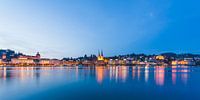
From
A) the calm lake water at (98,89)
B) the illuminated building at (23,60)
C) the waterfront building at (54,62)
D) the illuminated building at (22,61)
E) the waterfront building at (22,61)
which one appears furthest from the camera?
the waterfront building at (54,62)

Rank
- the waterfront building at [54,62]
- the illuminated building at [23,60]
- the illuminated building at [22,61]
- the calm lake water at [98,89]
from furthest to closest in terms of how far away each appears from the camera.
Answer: the waterfront building at [54,62] → the illuminated building at [23,60] → the illuminated building at [22,61] → the calm lake water at [98,89]

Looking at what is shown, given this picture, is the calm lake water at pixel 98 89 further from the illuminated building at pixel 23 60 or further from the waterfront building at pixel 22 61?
the illuminated building at pixel 23 60

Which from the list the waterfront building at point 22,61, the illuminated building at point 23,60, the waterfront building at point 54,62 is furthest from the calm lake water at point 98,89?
the waterfront building at point 54,62

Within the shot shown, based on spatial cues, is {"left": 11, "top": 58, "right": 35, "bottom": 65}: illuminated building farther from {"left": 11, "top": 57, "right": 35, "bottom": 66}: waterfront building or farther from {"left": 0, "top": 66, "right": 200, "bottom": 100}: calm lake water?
{"left": 0, "top": 66, "right": 200, "bottom": 100}: calm lake water

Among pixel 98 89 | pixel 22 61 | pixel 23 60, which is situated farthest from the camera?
pixel 23 60

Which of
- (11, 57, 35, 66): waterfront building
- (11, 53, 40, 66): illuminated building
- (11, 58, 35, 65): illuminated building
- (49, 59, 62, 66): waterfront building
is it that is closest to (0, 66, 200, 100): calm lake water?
(11, 58, 35, 65): illuminated building

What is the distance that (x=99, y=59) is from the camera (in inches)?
7470

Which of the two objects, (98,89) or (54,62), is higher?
(98,89)

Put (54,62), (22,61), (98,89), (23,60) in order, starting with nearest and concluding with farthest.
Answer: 1. (98,89)
2. (22,61)
3. (23,60)
4. (54,62)

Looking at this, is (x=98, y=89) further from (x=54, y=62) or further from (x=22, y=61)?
(x=54, y=62)

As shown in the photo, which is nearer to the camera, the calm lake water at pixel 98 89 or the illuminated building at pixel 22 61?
the calm lake water at pixel 98 89

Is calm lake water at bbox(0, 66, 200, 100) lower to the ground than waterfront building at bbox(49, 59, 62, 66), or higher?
higher

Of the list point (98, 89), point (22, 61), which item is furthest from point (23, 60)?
point (98, 89)

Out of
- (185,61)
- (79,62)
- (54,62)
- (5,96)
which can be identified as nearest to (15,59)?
(54,62)
